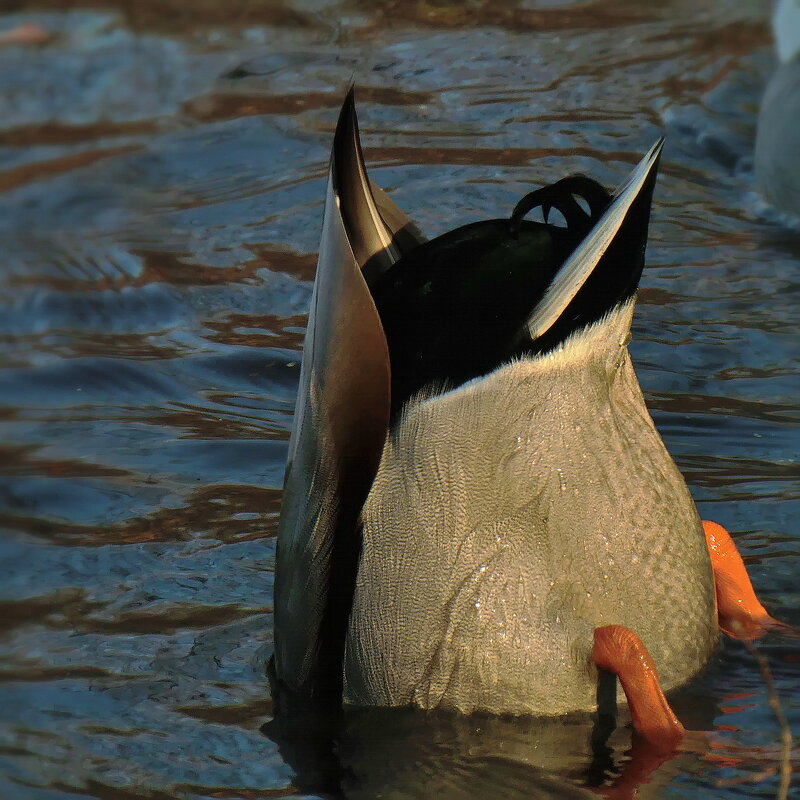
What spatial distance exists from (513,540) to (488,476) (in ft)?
0.42

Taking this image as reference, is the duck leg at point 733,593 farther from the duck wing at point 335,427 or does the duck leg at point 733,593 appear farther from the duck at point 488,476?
the duck wing at point 335,427

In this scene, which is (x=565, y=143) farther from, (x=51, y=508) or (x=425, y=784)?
(x=425, y=784)

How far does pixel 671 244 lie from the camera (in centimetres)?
604

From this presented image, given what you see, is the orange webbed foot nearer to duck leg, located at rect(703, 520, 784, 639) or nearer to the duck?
duck leg, located at rect(703, 520, 784, 639)

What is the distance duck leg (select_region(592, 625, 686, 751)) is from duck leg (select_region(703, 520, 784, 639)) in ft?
1.69

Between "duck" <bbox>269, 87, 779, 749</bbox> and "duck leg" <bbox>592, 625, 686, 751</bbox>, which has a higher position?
"duck" <bbox>269, 87, 779, 749</bbox>

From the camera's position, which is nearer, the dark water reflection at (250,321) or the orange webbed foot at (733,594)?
the dark water reflection at (250,321)

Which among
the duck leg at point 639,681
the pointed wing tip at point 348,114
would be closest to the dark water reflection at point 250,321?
the duck leg at point 639,681

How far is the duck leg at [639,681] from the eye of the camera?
290cm

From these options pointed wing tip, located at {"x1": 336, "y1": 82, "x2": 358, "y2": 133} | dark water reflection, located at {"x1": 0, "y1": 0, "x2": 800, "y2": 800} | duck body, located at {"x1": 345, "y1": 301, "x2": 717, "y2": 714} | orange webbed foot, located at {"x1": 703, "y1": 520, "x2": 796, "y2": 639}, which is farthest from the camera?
orange webbed foot, located at {"x1": 703, "y1": 520, "x2": 796, "y2": 639}

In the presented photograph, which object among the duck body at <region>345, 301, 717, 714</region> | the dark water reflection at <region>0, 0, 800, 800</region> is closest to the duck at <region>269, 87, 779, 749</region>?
the duck body at <region>345, 301, 717, 714</region>

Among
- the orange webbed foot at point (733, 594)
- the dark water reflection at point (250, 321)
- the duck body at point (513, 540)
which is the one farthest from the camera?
the orange webbed foot at point (733, 594)

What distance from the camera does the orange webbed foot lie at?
3.43m

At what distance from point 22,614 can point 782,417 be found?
2272 millimetres
